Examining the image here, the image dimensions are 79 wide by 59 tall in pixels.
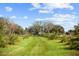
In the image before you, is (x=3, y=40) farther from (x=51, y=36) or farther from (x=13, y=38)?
(x=51, y=36)

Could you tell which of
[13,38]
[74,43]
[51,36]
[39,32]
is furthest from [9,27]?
[74,43]

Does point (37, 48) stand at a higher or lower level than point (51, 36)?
lower

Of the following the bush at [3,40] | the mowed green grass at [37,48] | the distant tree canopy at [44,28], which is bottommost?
the mowed green grass at [37,48]

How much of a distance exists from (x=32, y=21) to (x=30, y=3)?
18 centimetres

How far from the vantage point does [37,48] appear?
2338 mm

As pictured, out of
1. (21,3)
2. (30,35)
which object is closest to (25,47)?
(30,35)

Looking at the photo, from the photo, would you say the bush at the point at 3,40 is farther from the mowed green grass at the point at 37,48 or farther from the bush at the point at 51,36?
the bush at the point at 51,36

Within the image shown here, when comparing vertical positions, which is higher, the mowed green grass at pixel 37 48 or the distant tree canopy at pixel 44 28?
the distant tree canopy at pixel 44 28

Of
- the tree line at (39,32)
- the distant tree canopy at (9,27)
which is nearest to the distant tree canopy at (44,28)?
the tree line at (39,32)

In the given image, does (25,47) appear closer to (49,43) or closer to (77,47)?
(49,43)

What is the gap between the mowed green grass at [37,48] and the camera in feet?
7.57

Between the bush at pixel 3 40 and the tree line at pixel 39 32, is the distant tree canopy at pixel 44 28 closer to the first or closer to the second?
the tree line at pixel 39 32

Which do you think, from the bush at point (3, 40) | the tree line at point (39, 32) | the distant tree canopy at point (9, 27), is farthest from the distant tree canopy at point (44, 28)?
the bush at point (3, 40)

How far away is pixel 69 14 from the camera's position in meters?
2.32
